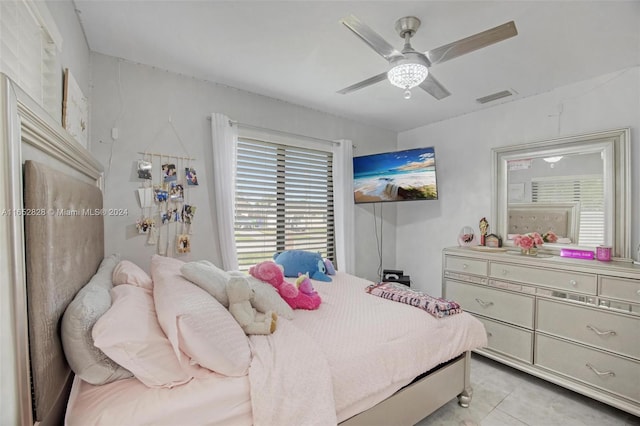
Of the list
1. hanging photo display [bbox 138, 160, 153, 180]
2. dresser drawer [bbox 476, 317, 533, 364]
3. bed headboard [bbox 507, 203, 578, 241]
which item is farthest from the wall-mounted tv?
hanging photo display [bbox 138, 160, 153, 180]

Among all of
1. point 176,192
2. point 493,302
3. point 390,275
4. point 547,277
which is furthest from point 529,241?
point 176,192

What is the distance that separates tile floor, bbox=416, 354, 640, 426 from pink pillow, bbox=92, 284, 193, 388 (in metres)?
1.66

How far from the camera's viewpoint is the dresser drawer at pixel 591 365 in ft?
6.40

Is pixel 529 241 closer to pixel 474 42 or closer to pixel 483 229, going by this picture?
pixel 483 229

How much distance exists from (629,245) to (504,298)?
0.99 m

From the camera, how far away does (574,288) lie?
221cm

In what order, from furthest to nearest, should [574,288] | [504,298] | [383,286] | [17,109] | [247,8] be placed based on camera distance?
[504,298] → [383,286] → [574,288] → [247,8] → [17,109]

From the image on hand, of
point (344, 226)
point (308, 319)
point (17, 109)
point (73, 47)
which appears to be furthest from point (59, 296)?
point (344, 226)

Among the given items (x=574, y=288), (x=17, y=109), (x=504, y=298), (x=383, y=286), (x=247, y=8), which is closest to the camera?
(x=17, y=109)

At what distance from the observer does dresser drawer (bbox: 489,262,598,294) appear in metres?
2.16

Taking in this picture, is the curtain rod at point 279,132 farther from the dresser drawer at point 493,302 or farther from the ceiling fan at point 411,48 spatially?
the dresser drawer at point 493,302

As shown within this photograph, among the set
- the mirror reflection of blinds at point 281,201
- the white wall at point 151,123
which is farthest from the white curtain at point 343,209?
the white wall at point 151,123

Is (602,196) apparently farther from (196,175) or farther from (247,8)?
(196,175)

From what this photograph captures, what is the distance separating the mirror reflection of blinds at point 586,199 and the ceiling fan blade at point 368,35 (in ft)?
7.07
